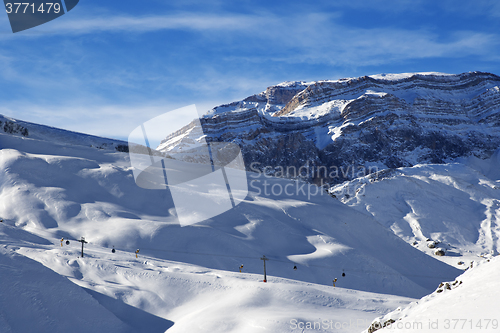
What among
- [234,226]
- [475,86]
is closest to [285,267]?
[234,226]

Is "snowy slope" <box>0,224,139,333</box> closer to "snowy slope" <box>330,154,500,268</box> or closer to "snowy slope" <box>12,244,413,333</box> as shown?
"snowy slope" <box>12,244,413,333</box>

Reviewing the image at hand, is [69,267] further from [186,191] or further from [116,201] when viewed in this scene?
[186,191]

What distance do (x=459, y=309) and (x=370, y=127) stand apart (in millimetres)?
115782

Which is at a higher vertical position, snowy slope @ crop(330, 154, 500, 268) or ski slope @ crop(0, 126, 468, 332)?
ski slope @ crop(0, 126, 468, 332)

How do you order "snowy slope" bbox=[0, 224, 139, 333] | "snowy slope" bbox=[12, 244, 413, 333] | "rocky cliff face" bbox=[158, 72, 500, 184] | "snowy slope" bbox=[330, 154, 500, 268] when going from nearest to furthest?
"snowy slope" bbox=[0, 224, 139, 333]
"snowy slope" bbox=[12, 244, 413, 333]
"snowy slope" bbox=[330, 154, 500, 268]
"rocky cliff face" bbox=[158, 72, 500, 184]

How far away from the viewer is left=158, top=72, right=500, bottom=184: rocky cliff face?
372ft

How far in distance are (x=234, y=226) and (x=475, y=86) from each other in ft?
447

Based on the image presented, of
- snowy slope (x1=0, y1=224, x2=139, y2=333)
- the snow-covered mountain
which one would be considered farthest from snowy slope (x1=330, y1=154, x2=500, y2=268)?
snowy slope (x1=0, y1=224, x2=139, y2=333)


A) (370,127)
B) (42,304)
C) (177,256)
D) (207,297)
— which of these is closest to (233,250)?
(177,256)

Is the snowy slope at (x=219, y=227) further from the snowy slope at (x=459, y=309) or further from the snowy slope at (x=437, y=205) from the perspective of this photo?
the snowy slope at (x=437, y=205)

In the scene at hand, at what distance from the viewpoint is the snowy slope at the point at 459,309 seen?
9695 mm

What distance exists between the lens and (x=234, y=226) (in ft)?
116

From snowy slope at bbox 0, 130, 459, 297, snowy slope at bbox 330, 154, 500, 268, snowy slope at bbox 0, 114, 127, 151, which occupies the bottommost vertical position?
snowy slope at bbox 330, 154, 500, 268

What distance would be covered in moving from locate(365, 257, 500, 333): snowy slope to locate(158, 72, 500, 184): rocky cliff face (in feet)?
311
